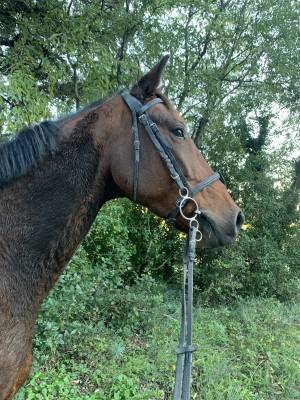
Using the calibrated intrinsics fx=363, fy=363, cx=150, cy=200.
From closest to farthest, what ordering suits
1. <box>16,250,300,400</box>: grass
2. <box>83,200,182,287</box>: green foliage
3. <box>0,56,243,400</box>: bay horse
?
<box>0,56,243,400</box>: bay horse → <box>16,250,300,400</box>: grass → <box>83,200,182,287</box>: green foliage

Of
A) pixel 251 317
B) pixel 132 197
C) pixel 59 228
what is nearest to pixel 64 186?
pixel 59 228

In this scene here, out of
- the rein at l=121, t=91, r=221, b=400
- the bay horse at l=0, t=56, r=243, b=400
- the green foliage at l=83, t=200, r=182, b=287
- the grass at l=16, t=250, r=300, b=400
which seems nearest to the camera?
the bay horse at l=0, t=56, r=243, b=400

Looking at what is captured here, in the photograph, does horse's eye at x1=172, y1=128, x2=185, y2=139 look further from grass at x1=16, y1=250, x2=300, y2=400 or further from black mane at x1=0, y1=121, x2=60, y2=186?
grass at x1=16, y1=250, x2=300, y2=400

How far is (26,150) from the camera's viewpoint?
186cm

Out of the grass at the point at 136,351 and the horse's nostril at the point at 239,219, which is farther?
the grass at the point at 136,351

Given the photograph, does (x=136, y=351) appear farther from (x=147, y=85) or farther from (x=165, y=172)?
(x=147, y=85)

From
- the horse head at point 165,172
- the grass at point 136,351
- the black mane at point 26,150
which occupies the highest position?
the black mane at point 26,150

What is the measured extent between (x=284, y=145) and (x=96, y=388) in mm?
9212

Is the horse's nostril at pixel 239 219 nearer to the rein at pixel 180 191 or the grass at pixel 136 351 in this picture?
the rein at pixel 180 191

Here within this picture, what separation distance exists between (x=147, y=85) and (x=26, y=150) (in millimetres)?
751

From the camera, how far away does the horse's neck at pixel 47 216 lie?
1.78 m

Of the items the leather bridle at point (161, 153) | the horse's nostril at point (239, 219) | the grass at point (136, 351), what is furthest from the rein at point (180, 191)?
the grass at point (136, 351)

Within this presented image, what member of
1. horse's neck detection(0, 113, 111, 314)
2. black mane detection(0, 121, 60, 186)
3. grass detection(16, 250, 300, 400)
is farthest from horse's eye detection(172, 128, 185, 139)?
grass detection(16, 250, 300, 400)

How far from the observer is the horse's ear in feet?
6.56
